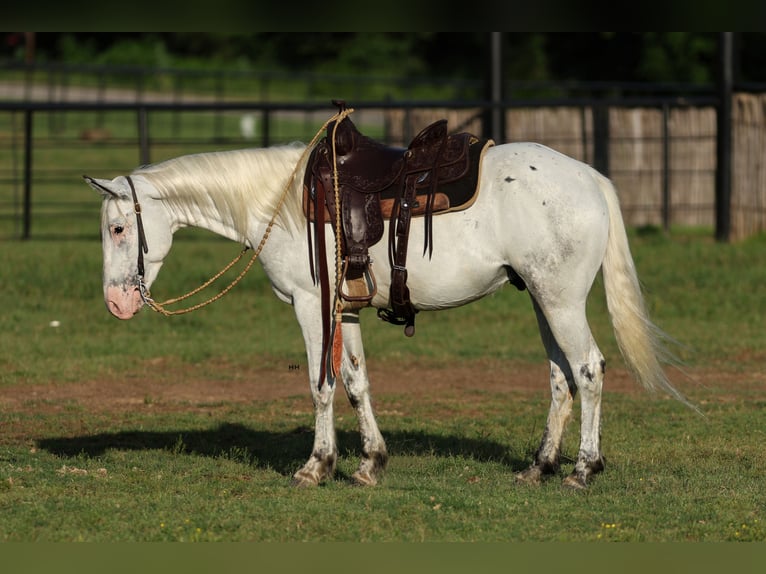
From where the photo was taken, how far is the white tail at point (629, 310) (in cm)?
675

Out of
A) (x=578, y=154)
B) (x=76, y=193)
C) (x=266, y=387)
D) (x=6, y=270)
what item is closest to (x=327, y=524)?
(x=266, y=387)

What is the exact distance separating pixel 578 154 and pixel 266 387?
1144 cm

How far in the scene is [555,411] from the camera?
6.87 metres

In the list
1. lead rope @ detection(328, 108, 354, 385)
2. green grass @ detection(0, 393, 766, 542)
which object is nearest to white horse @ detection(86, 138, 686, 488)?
lead rope @ detection(328, 108, 354, 385)

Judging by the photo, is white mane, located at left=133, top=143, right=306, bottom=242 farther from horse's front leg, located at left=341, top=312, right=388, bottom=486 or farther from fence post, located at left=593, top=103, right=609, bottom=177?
fence post, located at left=593, top=103, right=609, bottom=177

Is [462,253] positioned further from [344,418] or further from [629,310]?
[344,418]

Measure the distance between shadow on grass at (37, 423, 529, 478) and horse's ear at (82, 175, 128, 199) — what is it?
189cm

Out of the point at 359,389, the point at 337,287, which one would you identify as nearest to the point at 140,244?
the point at 337,287

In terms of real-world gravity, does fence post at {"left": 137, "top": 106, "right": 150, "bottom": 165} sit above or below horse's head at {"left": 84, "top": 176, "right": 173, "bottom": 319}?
above

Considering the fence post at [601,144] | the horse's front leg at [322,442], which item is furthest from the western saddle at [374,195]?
the fence post at [601,144]

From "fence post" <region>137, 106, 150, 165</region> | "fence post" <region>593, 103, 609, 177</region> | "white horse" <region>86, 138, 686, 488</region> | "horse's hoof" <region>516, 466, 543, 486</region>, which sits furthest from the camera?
"fence post" <region>593, 103, 609, 177</region>

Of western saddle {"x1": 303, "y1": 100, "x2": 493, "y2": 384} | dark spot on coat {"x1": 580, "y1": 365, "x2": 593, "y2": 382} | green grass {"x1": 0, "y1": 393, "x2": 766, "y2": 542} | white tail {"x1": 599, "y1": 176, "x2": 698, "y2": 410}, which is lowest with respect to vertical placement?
green grass {"x1": 0, "y1": 393, "x2": 766, "y2": 542}

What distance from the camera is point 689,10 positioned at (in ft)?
20.2

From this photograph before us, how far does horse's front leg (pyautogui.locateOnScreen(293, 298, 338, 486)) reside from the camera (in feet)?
22.0
